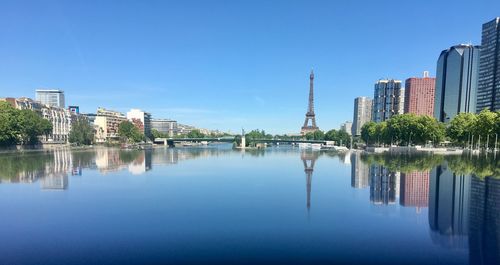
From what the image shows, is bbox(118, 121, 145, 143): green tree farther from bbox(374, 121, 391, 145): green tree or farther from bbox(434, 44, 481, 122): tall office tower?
bbox(434, 44, 481, 122): tall office tower

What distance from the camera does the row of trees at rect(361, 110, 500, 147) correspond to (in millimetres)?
45438

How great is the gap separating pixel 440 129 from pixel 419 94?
5005cm

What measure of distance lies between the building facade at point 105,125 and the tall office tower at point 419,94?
108m

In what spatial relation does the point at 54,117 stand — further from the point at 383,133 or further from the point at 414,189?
the point at 414,189

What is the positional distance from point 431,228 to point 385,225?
167 cm

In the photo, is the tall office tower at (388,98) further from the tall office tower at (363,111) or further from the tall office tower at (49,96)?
the tall office tower at (49,96)

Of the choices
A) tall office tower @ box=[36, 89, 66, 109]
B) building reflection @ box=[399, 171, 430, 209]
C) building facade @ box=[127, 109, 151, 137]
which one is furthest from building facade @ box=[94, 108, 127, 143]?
building reflection @ box=[399, 171, 430, 209]

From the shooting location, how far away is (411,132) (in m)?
59.1

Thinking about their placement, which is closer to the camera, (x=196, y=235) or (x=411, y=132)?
(x=196, y=235)

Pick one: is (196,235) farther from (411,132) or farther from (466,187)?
(411,132)

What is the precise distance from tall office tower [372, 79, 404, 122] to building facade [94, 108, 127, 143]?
97083 mm

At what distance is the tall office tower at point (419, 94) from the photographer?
335ft

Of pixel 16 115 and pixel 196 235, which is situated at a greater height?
pixel 16 115

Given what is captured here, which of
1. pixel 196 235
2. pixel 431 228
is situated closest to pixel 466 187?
pixel 431 228
